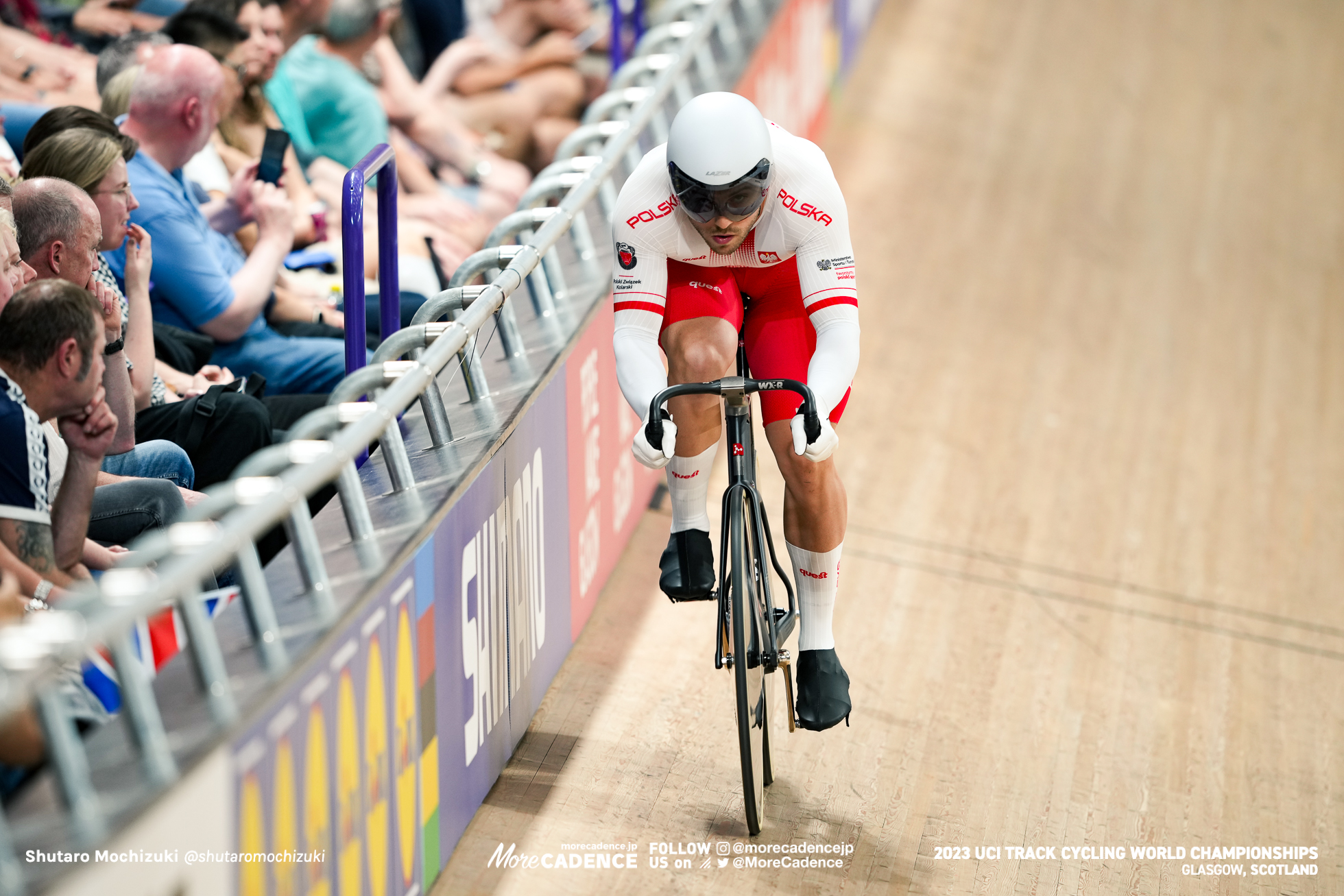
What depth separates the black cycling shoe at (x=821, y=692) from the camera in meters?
3.14

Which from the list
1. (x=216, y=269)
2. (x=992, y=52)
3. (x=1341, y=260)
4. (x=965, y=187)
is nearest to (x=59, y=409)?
(x=216, y=269)

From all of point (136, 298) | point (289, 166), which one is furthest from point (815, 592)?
point (289, 166)

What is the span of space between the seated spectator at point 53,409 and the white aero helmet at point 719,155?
1.14 metres

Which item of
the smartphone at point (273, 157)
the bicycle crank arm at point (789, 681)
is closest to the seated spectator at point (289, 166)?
the smartphone at point (273, 157)

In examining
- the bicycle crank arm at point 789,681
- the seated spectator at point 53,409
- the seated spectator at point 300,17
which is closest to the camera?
the seated spectator at point 53,409

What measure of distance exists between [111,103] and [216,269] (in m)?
0.63

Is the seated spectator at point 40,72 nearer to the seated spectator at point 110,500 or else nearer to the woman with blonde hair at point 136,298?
the woman with blonde hair at point 136,298

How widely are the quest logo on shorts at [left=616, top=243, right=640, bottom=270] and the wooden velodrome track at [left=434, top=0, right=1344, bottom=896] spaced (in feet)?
Answer: 4.25

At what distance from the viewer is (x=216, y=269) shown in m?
3.66

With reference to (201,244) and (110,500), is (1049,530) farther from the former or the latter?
(110,500)

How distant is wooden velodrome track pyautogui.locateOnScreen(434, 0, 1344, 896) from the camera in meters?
3.40

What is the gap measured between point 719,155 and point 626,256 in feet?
1.35

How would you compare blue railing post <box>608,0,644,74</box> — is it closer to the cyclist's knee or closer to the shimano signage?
the shimano signage

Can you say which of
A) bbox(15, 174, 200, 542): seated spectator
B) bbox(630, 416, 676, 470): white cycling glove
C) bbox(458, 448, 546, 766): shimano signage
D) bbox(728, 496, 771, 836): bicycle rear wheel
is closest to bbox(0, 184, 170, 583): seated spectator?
bbox(15, 174, 200, 542): seated spectator
